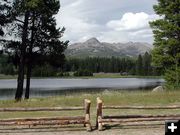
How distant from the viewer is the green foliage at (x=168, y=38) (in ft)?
123

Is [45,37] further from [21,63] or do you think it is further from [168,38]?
[168,38]

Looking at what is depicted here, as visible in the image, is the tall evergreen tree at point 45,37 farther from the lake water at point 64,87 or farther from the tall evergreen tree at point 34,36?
the lake water at point 64,87

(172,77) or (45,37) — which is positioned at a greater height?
(45,37)

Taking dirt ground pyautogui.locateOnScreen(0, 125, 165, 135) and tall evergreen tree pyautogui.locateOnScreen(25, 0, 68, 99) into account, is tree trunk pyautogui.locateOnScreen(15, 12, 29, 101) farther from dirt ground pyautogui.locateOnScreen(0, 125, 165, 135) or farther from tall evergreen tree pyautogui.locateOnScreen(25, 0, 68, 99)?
dirt ground pyautogui.locateOnScreen(0, 125, 165, 135)

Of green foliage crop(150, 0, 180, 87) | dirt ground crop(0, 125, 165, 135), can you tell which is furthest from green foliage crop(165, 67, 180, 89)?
dirt ground crop(0, 125, 165, 135)

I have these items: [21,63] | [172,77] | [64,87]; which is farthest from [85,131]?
[64,87]

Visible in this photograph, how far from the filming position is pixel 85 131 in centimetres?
1537

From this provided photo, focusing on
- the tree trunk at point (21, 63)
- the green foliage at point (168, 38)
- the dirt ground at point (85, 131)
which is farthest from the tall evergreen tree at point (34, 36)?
the dirt ground at point (85, 131)

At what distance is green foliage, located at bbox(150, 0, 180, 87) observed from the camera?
37562 millimetres

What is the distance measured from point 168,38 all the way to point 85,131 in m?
25.0

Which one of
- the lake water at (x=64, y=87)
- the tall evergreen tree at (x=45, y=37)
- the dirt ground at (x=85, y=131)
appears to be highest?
the tall evergreen tree at (x=45, y=37)

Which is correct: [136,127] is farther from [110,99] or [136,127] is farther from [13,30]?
[13,30]

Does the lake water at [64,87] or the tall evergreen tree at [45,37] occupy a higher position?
the tall evergreen tree at [45,37]

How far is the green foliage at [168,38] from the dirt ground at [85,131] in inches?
871
